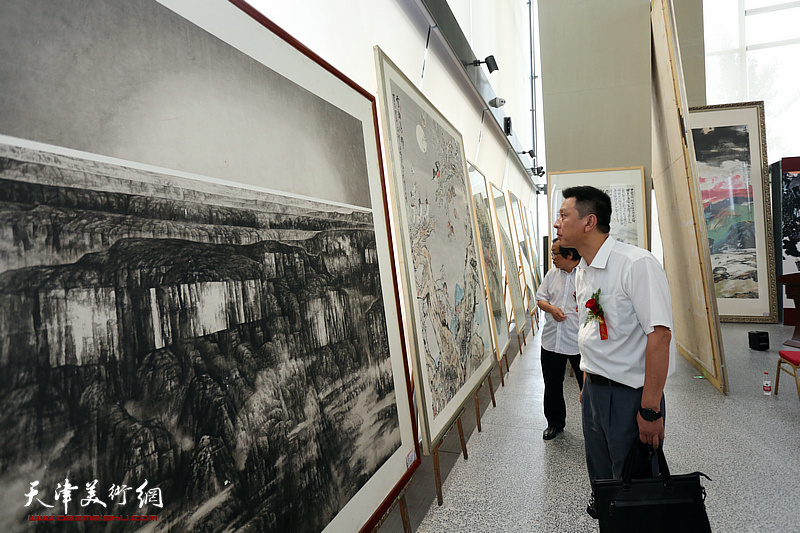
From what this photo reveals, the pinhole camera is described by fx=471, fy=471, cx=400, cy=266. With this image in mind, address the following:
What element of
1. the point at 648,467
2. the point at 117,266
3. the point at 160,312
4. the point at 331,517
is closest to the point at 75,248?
the point at 117,266

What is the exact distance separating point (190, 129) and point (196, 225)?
22 cm

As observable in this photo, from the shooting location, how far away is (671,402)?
4.27m

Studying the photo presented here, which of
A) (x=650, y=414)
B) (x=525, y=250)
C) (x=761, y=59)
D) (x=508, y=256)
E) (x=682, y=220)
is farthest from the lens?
(x=761, y=59)

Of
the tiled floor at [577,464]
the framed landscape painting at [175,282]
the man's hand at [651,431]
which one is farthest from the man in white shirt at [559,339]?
the framed landscape painting at [175,282]

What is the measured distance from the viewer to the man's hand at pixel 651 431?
2018mm

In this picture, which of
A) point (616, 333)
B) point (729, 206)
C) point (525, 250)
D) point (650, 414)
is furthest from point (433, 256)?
point (729, 206)

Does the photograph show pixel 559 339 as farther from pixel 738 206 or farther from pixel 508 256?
pixel 738 206

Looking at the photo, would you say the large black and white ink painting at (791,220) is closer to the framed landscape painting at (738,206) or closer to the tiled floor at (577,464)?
the framed landscape painting at (738,206)

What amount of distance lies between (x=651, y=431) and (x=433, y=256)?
1.34 m

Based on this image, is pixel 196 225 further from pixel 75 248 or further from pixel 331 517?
pixel 331 517

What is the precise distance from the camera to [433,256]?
2.67 meters

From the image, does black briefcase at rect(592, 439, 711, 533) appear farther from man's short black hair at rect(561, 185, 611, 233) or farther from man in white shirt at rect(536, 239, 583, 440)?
man in white shirt at rect(536, 239, 583, 440)

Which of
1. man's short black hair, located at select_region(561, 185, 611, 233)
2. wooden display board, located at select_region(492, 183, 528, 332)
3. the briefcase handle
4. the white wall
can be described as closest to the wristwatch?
the briefcase handle

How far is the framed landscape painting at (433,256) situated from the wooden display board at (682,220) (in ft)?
7.46
